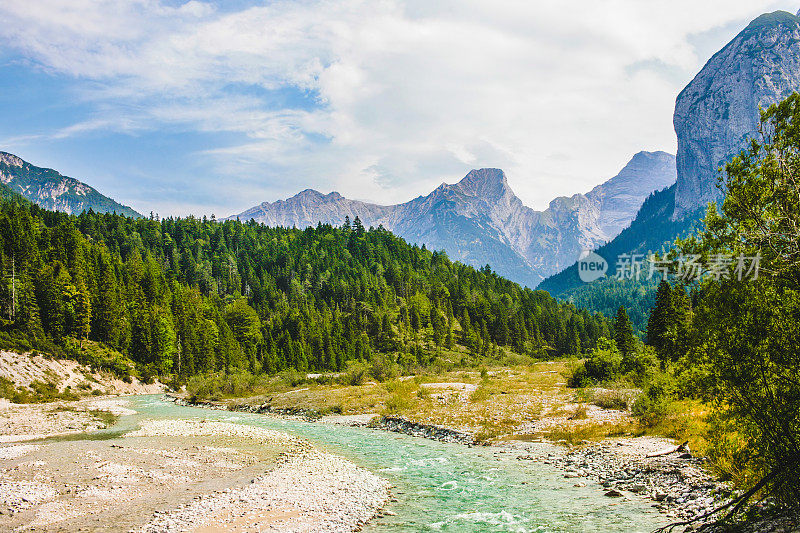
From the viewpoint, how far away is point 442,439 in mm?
36969

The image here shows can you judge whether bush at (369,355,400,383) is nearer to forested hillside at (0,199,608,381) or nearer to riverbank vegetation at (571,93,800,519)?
forested hillside at (0,199,608,381)

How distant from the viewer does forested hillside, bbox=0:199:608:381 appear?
278 feet

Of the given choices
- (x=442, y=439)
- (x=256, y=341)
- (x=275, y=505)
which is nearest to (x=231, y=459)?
(x=275, y=505)

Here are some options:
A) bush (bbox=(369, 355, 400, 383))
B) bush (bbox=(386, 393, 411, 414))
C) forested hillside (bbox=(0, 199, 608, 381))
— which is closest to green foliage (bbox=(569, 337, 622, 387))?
bush (bbox=(386, 393, 411, 414))

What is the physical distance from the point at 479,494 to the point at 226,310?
433 ft

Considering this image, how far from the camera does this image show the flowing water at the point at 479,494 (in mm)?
17891

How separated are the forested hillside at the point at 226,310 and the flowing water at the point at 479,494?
6614cm

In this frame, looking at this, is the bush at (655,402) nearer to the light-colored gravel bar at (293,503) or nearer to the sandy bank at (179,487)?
the light-colored gravel bar at (293,503)

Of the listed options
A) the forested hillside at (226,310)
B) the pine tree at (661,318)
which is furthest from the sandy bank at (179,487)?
the pine tree at (661,318)

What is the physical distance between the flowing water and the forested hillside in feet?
217

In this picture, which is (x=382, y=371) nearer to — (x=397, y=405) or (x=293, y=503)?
(x=397, y=405)

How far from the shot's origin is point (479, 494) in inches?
873

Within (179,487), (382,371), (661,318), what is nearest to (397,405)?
(179,487)

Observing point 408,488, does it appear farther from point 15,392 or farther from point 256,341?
point 256,341
